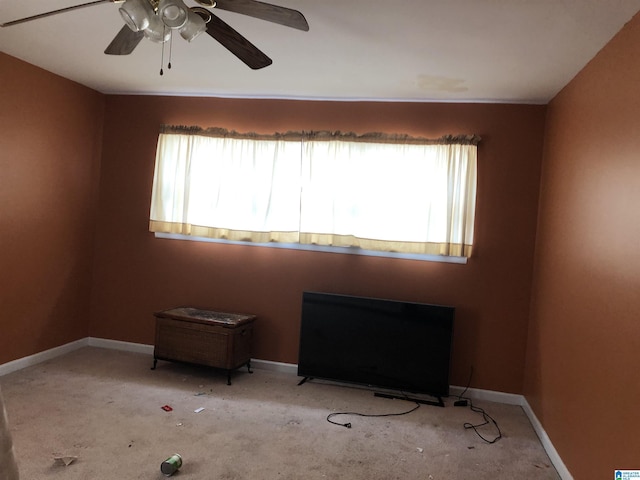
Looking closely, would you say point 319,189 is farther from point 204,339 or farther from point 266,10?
point 266,10

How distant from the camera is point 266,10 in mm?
1803

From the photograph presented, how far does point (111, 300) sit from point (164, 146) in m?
1.64

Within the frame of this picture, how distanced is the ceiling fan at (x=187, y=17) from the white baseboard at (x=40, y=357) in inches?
112

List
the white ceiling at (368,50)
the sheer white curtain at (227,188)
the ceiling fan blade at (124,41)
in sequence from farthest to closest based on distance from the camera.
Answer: the sheer white curtain at (227,188)
the white ceiling at (368,50)
the ceiling fan blade at (124,41)

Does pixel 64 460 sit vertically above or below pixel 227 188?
below

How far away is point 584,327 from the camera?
95.0 inches

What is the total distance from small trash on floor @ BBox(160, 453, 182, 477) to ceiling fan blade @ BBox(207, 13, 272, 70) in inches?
84.2

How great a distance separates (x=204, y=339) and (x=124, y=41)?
7.87ft

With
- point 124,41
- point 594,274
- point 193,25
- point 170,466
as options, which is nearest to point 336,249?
point 594,274

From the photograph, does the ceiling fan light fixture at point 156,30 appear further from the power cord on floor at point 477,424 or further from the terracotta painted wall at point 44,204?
the power cord on floor at point 477,424

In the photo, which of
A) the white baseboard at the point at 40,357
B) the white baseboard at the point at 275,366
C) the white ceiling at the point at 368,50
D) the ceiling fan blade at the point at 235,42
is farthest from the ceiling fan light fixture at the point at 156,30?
the white baseboard at the point at 40,357

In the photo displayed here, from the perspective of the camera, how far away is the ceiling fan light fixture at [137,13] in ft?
5.36

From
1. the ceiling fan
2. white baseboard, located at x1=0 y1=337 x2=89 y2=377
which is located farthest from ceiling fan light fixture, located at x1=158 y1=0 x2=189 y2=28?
white baseboard, located at x1=0 y1=337 x2=89 y2=377

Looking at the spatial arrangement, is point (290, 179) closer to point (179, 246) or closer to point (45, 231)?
point (179, 246)
